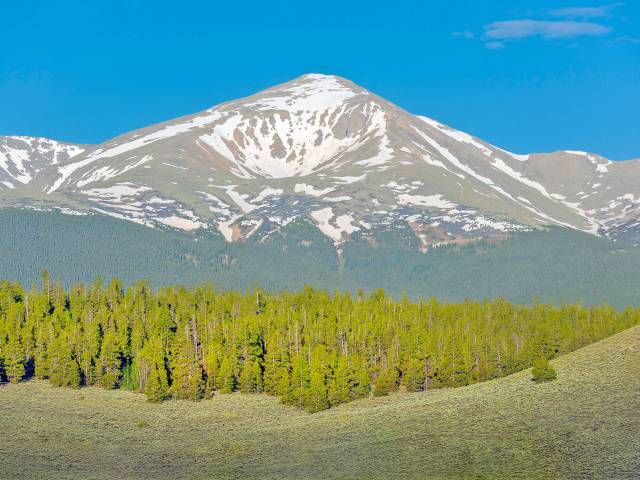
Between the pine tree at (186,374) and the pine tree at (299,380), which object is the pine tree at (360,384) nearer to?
Result: the pine tree at (299,380)

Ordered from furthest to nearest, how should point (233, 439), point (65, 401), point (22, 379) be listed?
point (22, 379)
point (65, 401)
point (233, 439)

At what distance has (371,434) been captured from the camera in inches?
5384

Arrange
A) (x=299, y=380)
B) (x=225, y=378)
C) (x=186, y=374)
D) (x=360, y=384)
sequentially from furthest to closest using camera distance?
1. (x=225, y=378)
2. (x=186, y=374)
3. (x=360, y=384)
4. (x=299, y=380)

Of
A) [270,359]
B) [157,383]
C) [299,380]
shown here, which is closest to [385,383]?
[299,380]

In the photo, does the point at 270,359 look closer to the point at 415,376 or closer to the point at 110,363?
the point at 415,376

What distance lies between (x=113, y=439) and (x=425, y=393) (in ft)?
166

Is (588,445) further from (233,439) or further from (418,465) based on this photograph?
(233,439)

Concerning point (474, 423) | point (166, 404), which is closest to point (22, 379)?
point (166, 404)

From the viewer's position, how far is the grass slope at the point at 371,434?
118 m

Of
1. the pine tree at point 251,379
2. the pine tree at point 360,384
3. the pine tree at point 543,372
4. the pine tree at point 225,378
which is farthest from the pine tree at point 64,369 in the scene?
the pine tree at point 543,372

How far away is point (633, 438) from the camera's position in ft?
386

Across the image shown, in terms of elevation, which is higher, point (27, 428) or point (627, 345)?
point (627, 345)

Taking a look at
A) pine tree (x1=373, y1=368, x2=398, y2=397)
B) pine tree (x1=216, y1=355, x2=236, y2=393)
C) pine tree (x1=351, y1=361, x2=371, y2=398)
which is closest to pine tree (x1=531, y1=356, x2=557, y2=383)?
pine tree (x1=373, y1=368, x2=398, y2=397)

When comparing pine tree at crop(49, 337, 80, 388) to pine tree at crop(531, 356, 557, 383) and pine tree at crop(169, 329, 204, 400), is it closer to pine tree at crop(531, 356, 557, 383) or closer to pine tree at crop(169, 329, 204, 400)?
pine tree at crop(169, 329, 204, 400)
